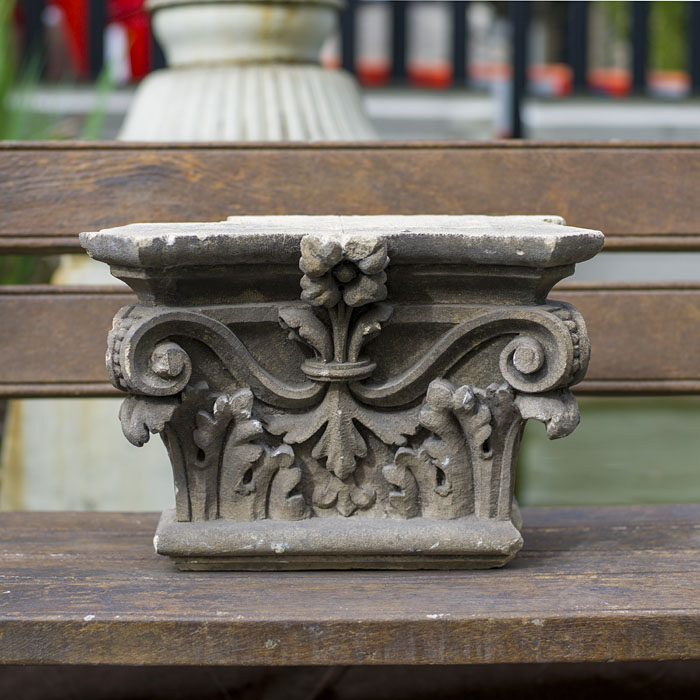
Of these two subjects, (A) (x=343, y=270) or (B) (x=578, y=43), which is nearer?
(A) (x=343, y=270)

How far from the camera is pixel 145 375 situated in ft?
5.67

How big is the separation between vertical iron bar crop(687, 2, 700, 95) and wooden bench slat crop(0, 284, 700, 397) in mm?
3320

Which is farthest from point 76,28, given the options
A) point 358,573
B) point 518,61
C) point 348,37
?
point 358,573

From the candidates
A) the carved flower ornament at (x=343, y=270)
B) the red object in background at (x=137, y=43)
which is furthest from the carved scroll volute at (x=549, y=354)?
the red object in background at (x=137, y=43)

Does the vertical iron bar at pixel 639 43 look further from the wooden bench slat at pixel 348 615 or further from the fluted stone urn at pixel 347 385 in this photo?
the wooden bench slat at pixel 348 615

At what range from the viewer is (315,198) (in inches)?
98.0

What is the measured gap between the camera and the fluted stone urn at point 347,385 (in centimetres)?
173

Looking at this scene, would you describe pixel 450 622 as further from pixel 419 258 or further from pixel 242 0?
pixel 242 0

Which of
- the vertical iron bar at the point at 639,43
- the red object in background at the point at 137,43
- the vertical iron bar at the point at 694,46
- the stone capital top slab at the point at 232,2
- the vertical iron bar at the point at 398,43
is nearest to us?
the stone capital top slab at the point at 232,2

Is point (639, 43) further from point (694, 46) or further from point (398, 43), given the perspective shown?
point (398, 43)

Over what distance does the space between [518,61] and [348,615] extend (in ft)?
11.8

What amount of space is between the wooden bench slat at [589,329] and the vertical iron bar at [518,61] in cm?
222

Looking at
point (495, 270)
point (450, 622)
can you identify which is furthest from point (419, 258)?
point (450, 622)

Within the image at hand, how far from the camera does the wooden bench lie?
167 centimetres
